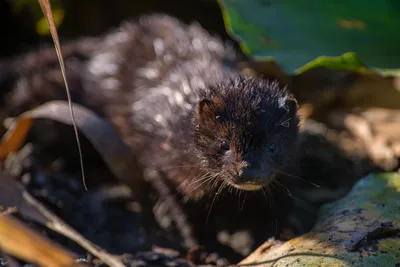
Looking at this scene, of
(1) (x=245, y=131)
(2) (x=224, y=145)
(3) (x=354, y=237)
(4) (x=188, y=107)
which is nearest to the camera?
(3) (x=354, y=237)

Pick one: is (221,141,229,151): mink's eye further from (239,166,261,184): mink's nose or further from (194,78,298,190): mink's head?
(239,166,261,184): mink's nose

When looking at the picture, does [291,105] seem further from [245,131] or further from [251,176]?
[251,176]

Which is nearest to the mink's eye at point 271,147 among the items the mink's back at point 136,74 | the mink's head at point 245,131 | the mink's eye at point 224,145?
the mink's head at point 245,131

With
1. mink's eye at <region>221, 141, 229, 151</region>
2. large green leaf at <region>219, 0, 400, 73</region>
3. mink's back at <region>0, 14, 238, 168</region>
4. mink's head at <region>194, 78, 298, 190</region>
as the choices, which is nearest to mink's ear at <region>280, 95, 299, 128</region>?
mink's head at <region>194, 78, 298, 190</region>

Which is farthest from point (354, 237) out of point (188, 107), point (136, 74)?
point (136, 74)

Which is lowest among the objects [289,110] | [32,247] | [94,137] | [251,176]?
[32,247]
